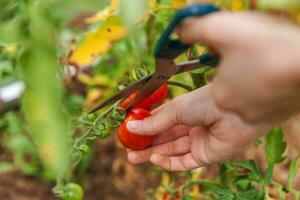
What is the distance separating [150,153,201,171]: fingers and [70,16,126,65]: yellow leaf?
34 centimetres

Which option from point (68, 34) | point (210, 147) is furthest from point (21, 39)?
point (68, 34)

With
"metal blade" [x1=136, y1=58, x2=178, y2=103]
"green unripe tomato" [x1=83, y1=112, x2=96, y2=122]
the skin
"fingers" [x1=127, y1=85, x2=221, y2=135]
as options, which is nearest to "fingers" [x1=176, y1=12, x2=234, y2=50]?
the skin

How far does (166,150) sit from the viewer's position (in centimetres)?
161

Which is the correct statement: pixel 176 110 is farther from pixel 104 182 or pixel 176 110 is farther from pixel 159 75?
pixel 104 182

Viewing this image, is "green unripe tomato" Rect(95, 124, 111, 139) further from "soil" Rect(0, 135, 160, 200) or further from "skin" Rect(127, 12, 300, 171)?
"soil" Rect(0, 135, 160, 200)

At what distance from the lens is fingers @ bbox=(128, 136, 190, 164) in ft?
5.18

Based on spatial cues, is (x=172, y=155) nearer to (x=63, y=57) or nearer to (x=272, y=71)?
(x=63, y=57)

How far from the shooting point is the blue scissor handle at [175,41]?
3.19ft

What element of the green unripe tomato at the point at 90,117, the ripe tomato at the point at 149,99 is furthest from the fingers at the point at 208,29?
the green unripe tomato at the point at 90,117

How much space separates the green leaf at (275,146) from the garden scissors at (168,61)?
329mm

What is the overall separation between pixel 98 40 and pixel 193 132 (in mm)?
397

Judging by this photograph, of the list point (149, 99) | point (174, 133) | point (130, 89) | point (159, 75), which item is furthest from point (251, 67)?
point (174, 133)

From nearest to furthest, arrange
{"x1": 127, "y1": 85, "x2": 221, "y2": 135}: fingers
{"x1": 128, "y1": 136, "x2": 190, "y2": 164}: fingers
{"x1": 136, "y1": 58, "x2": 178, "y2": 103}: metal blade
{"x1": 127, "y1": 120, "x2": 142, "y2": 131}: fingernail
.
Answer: {"x1": 136, "y1": 58, "x2": 178, "y2": 103}: metal blade → {"x1": 127, "y1": 85, "x2": 221, "y2": 135}: fingers → {"x1": 127, "y1": 120, "x2": 142, "y2": 131}: fingernail → {"x1": 128, "y1": 136, "x2": 190, "y2": 164}: fingers

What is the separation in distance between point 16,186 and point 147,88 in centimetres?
123
